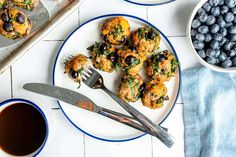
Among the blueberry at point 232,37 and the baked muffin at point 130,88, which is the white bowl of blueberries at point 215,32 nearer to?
the blueberry at point 232,37

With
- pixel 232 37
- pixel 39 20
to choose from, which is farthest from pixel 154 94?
pixel 39 20

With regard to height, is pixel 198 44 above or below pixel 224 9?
below

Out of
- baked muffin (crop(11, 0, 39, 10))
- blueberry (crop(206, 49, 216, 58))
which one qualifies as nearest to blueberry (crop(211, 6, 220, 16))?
blueberry (crop(206, 49, 216, 58))

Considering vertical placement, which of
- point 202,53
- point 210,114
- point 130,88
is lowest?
point 210,114

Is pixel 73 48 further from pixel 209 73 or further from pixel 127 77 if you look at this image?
pixel 209 73

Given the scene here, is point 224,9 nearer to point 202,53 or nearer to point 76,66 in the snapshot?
point 202,53

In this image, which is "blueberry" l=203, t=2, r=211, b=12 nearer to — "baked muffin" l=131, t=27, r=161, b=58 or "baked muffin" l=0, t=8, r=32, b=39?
"baked muffin" l=131, t=27, r=161, b=58
